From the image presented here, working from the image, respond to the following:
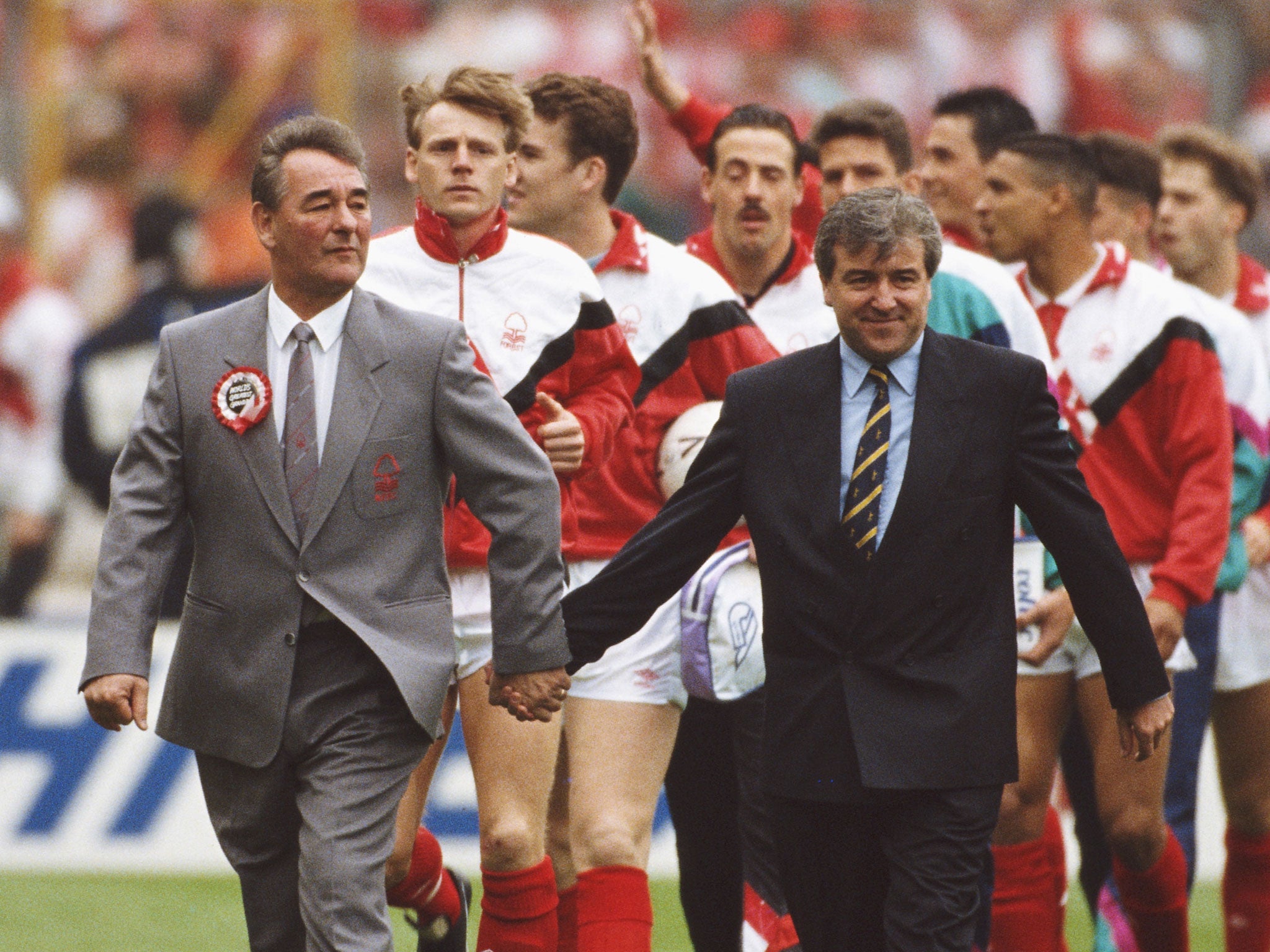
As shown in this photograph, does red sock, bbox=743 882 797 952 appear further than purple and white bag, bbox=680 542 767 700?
Yes

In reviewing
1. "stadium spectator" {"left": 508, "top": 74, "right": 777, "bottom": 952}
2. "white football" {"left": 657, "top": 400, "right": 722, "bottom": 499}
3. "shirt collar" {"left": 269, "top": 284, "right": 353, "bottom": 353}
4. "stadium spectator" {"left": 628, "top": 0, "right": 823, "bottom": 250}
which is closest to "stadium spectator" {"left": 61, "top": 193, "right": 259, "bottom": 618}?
"stadium spectator" {"left": 628, "top": 0, "right": 823, "bottom": 250}

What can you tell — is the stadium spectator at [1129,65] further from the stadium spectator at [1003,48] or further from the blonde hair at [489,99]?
the blonde hair at [489,99]

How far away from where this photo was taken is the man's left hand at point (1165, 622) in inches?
254

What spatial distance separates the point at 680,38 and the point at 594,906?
30.7 ft

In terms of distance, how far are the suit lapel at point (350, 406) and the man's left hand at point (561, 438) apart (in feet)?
2.02

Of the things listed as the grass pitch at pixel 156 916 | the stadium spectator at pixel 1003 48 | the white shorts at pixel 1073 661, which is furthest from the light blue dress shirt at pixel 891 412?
the stadium spectator at pixel 1003 48

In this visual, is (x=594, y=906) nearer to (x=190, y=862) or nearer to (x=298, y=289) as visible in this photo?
(x=298, y=289)

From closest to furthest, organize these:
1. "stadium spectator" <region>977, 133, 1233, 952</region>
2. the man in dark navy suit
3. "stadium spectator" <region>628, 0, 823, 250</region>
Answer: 1. the man in dark navy suit
2. "stadium spectator" <region>977, 133, 1233, 952</region>
3. "stadium spectator" <region>628, 0, 823, 250</region>

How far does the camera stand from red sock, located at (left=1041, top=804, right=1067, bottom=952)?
671cm

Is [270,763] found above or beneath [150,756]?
above

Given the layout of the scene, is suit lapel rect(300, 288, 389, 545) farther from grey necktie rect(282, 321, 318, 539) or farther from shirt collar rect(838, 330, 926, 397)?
shirt collar rect(838, 330, 926, 397)

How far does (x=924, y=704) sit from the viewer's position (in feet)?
16.1

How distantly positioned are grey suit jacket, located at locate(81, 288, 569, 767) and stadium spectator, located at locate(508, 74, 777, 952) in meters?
1.01

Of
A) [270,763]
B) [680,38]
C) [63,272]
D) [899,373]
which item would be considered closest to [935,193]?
[899,373]
